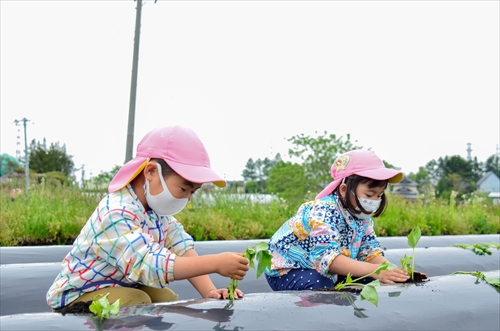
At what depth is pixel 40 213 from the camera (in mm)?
5172

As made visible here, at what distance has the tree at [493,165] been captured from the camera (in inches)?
3248

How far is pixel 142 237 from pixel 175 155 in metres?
0.34

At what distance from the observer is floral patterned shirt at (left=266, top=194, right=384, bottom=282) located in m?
2.85

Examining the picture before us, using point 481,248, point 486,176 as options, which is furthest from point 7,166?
point 486,176

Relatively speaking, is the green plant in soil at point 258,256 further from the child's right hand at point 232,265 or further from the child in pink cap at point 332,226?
the child in pink cap at point 332,226

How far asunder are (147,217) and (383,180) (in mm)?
1341

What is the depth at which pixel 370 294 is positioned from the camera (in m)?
2.05

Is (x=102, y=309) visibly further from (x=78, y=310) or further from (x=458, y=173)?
(x=458, y=173)

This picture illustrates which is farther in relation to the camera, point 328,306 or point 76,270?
point 76,270

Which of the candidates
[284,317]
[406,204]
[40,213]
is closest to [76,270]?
[284,317]

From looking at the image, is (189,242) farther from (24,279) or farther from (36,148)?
(36,148)

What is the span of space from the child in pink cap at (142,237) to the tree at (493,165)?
86.5 metres

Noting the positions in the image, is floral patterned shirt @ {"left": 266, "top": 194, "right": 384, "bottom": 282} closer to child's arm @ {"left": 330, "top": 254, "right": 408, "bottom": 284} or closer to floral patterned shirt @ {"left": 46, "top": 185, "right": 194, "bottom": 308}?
child's arm @ {"left": 330, "top": 254, "right": 408, "bottom": 284}

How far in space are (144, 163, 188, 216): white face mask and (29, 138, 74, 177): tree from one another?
27.9 metres
